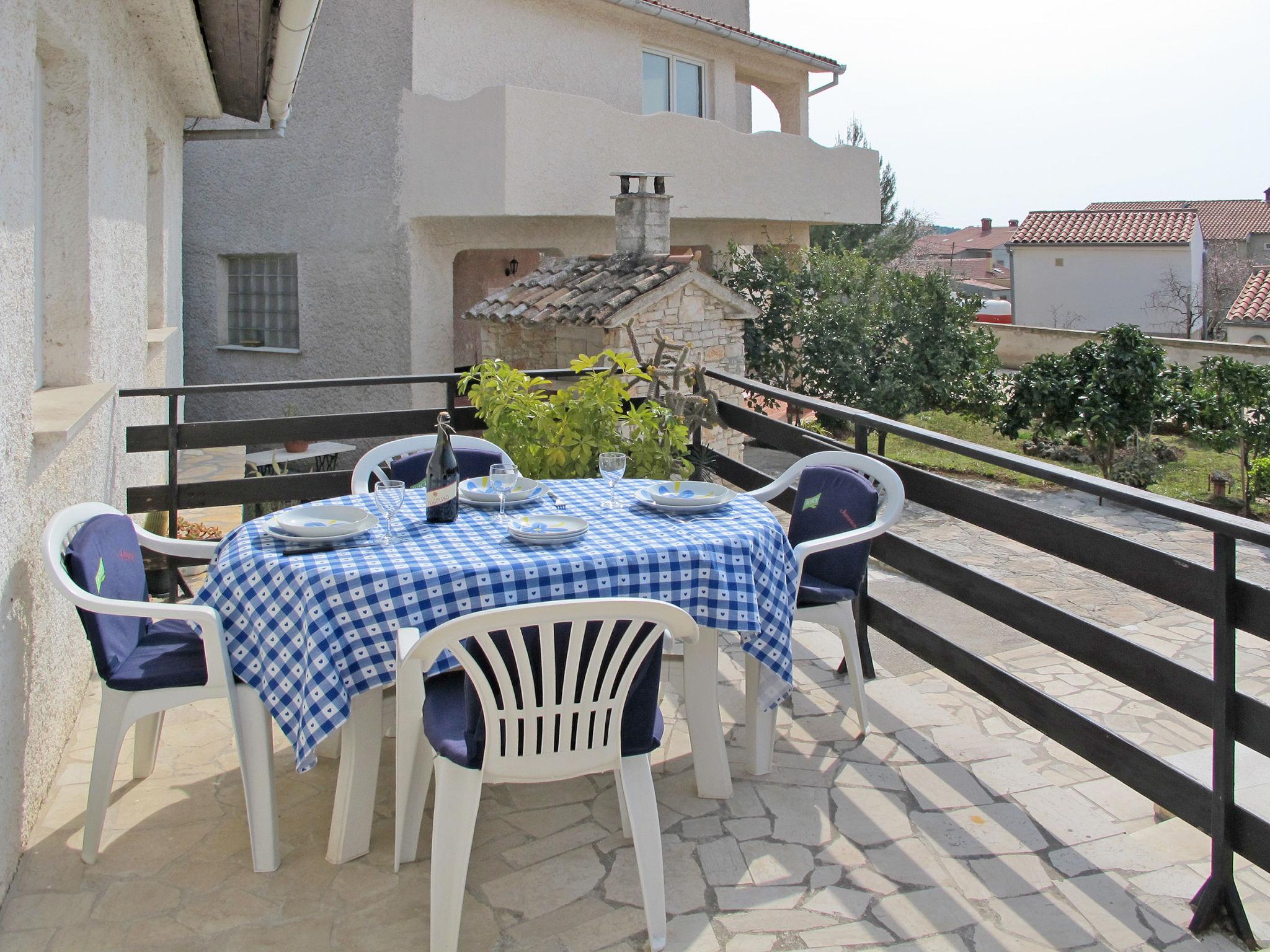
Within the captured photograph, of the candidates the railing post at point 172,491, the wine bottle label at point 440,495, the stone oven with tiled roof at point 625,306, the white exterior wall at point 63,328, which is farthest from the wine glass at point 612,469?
the stone oven with tiled roof at point 625,306

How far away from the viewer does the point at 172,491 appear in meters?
5.68

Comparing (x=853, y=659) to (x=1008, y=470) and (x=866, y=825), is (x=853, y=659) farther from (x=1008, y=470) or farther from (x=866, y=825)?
(x=1008, y=470)

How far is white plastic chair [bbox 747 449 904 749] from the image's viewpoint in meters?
4.07

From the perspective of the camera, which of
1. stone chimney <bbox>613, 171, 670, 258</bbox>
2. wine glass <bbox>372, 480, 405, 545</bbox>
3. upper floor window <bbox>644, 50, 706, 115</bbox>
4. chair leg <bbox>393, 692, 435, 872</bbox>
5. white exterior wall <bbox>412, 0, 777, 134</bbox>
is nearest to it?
chair leg <bbox>393, 692, 435, 872</bbox>

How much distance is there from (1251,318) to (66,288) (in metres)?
29.1

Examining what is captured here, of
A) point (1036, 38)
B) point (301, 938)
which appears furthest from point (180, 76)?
point (1036, 38)

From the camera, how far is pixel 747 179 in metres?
15.2

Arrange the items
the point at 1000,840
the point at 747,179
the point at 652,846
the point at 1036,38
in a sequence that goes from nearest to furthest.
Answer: the point at 652,846 → the point at 1000,840 → the point at 747,179 → the point at 1036,38

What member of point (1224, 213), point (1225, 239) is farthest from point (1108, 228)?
point (1224, 213)

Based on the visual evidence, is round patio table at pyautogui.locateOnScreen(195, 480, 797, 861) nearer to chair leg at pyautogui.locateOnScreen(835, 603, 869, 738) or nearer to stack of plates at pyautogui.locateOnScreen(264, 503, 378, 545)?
stack of plates at pyautogui.locateOnScreen(264, 503, 378, 545)

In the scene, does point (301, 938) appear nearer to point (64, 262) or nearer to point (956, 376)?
point (64, 262)

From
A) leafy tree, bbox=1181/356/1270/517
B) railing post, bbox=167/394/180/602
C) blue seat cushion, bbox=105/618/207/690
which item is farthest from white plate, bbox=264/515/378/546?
leafy tree, bbox=1181/356/1270/517

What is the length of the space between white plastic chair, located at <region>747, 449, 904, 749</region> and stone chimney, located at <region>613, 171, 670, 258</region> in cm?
725

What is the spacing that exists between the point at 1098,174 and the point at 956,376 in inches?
2588
